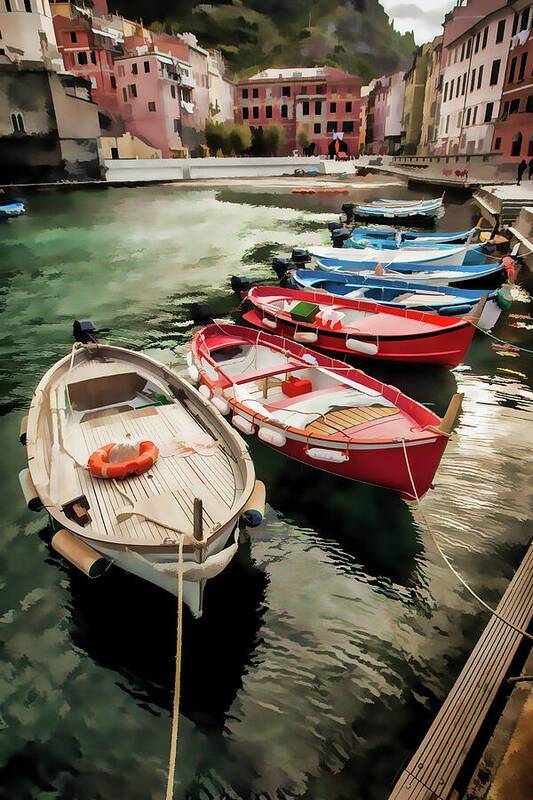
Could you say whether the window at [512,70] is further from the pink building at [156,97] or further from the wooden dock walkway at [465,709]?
the wooden dock walkway at [465,709]

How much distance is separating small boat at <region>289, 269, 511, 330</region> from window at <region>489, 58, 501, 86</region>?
1561 inches

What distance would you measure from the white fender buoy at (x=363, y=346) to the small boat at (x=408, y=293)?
2.89 metres

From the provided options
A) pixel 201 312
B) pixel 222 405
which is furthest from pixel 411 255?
pixel 222 405

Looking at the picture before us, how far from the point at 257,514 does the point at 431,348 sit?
730 cm

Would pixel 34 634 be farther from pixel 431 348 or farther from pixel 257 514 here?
pixel 431 348

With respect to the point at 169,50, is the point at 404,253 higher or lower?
lower

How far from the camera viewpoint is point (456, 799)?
367 cm

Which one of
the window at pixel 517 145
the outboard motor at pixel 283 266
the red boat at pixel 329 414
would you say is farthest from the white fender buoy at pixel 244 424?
the window at pixel 517 145

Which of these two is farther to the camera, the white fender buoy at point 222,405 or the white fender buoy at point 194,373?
the white fender buoy at point 194,373


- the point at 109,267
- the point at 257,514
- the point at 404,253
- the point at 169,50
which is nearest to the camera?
the point at 257,514

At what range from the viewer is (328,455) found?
24.3ft

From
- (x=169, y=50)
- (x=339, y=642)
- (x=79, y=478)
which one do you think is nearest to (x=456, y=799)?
(x=339, y=642)

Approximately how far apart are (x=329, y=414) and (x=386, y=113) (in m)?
89.9

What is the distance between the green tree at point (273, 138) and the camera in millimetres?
73188
